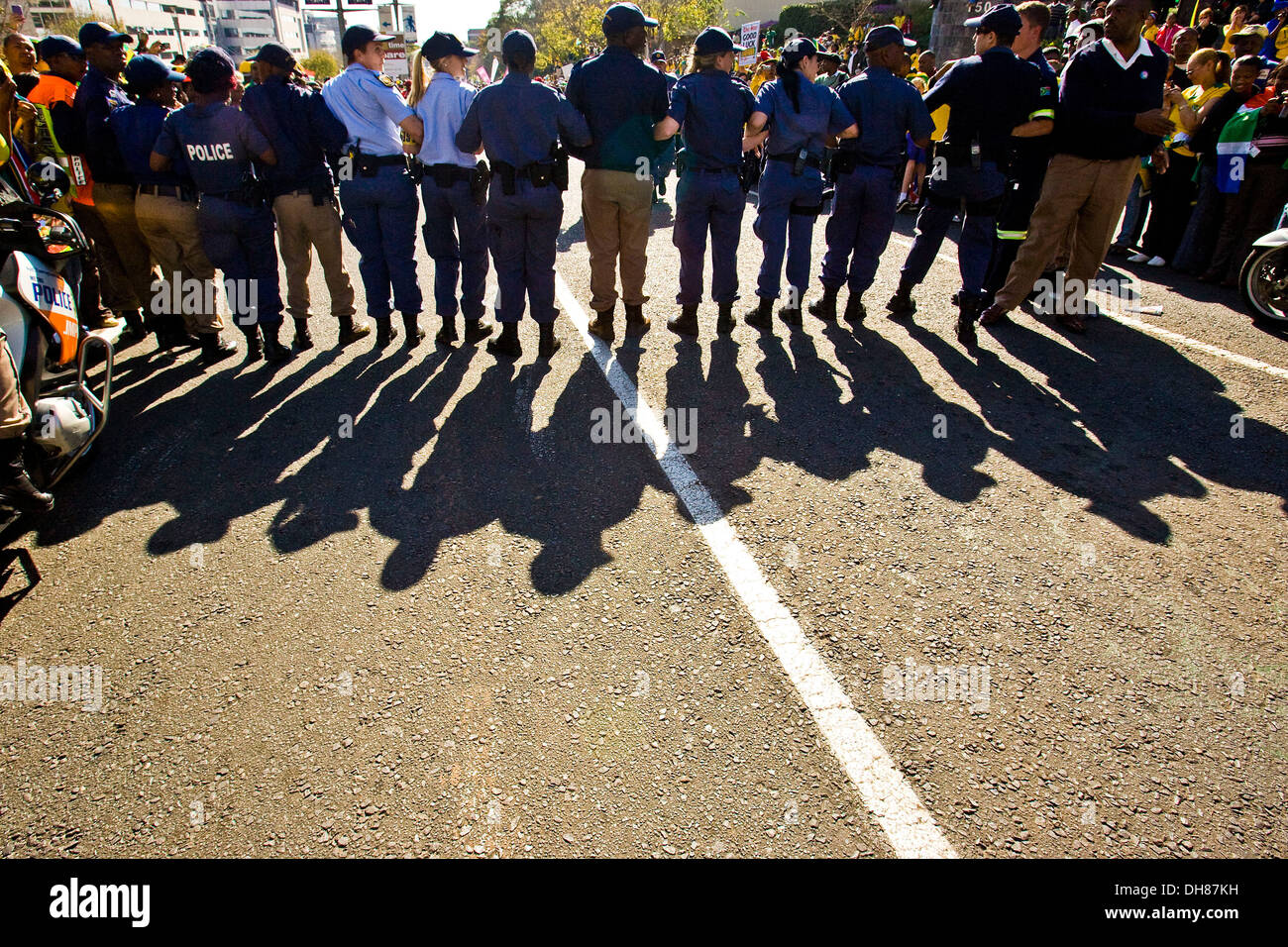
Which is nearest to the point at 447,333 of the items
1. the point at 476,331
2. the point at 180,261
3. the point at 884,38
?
the point at 476,331

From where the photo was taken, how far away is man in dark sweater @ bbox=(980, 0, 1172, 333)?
504 cm

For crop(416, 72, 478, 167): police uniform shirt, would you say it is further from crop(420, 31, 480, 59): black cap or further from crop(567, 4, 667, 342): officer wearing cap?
crop(567, 4, 667, 342): officer wearing cap

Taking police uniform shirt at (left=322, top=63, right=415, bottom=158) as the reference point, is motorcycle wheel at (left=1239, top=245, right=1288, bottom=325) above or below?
below

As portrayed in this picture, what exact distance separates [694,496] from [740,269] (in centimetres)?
478

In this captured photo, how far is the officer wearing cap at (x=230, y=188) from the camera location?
4.77 meters

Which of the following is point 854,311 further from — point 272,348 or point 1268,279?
point 272,348

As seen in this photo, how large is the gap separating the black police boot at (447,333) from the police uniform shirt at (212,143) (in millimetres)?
1705

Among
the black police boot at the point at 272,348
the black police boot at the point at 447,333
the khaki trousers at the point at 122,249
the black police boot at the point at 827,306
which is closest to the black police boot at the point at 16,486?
the black police boot at the point at 272,348

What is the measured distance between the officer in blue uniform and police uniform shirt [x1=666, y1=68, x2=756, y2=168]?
174 mm

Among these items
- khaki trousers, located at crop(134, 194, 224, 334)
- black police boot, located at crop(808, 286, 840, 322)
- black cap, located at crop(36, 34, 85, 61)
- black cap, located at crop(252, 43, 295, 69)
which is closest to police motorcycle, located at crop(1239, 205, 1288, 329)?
black police boot, located at crop(808, 286, 840, 322)

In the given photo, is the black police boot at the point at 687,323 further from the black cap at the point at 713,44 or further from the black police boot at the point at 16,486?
the black police boot at the point at 16,486

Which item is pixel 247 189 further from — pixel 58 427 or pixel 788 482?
pixel 788 482

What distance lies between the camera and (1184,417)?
439cm
